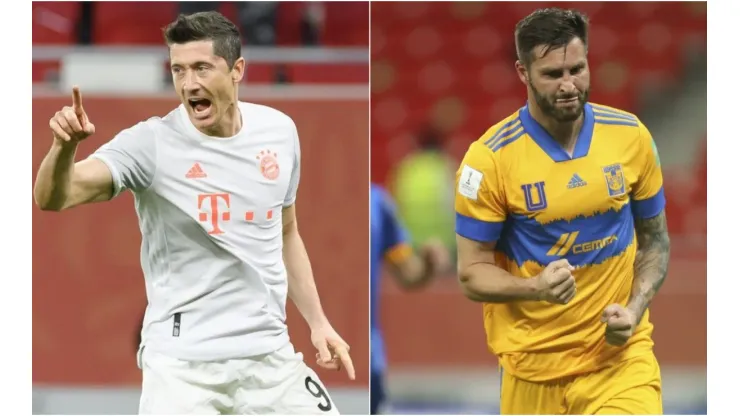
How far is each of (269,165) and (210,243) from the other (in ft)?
1.07

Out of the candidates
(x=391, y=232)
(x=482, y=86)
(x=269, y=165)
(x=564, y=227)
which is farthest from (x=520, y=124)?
(x=482, y=86)

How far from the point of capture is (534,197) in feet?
11.5

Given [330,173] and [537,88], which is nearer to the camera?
[537,88]

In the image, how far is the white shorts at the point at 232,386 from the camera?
3.03 meters

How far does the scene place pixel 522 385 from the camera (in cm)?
365

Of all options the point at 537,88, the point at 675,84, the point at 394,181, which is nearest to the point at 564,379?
the point at 537,88

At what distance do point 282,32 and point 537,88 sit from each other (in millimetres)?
2278

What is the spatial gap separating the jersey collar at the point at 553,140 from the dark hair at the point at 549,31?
19cm

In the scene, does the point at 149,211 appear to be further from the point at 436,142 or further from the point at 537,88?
the point at 436,142

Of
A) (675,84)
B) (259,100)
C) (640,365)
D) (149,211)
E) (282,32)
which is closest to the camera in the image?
(149,211)

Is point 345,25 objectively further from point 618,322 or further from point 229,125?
point 618,322

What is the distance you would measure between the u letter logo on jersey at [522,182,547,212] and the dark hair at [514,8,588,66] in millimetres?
396

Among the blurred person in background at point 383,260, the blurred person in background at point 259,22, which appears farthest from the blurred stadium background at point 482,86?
the blurred person in background at point 383,260

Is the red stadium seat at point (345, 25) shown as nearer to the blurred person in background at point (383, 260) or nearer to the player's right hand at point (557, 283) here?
the blurred person in background at point (383, 260)
